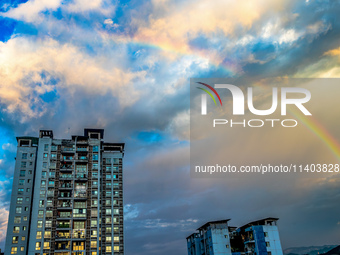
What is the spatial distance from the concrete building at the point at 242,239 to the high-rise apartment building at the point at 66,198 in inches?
1267

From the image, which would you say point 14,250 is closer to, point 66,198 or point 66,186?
point 66,198

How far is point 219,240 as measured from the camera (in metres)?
106

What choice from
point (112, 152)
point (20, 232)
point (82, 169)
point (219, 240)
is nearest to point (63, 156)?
point (82, 169)

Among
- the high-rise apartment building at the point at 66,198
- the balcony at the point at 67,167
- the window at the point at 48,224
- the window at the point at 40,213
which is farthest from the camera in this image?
the balcony at the point at 67,167

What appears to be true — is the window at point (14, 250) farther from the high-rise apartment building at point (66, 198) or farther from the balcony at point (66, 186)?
the balcony at point (66, 186)

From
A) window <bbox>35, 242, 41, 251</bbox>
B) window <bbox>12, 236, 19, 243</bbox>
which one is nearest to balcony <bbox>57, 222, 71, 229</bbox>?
window <bbox>35, 242, 41, 251</bbox>

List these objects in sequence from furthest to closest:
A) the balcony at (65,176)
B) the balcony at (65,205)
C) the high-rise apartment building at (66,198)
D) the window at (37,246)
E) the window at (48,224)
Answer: the balcony at (65,176)
the balcony at (65,205)
the window at (48,224)
the high-rise apartment building at (66,198)
the window at (37,246)

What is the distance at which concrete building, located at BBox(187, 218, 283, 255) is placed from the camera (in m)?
100

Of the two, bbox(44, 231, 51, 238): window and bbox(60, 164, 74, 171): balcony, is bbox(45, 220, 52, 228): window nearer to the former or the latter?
bbox(44, 231, 51, 238): window

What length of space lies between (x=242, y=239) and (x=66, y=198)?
62637mm

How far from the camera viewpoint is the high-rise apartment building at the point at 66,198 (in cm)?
10394

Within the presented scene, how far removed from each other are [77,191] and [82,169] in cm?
850

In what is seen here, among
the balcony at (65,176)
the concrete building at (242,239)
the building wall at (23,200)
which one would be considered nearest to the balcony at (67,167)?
the balcony at (65,176)

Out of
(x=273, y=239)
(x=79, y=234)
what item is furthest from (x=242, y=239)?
(x=79, y=234)
